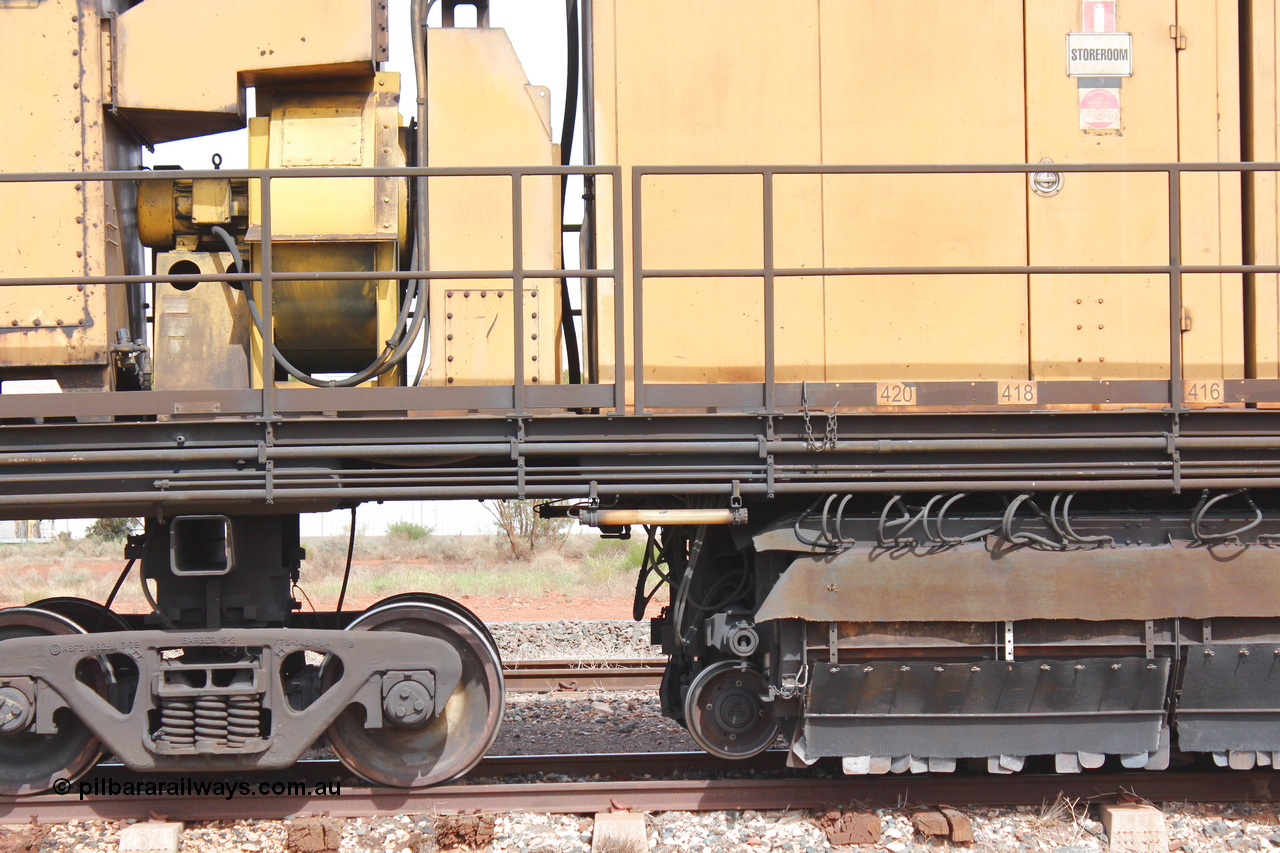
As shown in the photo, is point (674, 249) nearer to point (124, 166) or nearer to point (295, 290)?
point (295, 290)

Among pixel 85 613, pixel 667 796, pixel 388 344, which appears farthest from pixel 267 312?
pixel 667 796

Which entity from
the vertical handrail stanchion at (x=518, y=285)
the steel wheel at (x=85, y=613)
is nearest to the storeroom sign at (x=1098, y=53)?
the vertical handrail stanchion at (x=518, y=285)

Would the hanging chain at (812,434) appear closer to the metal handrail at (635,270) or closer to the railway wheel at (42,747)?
the metal handrail at (635,270)

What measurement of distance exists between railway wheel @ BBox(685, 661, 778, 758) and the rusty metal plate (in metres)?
0.54

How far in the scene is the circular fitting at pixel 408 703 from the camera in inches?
169

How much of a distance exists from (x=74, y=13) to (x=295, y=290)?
1.69 m

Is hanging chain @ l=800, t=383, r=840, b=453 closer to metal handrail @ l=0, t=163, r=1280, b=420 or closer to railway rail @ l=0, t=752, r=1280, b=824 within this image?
metal handrail @ l=0, t=163, r=1280, b=420

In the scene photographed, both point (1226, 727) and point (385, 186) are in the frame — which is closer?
point (1226, 727)

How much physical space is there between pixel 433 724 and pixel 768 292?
276cm

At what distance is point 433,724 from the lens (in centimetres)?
464

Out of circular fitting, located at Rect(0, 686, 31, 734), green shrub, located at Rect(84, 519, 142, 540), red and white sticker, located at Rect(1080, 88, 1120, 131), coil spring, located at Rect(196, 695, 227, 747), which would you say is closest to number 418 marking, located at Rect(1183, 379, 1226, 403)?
red and white sticker, located at Rect(1080, 88, 1120, 131)

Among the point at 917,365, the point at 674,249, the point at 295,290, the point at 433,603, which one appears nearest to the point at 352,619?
the point at 433,603

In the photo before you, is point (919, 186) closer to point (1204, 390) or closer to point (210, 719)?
point (1204, 390)

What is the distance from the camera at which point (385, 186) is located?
180 inches
